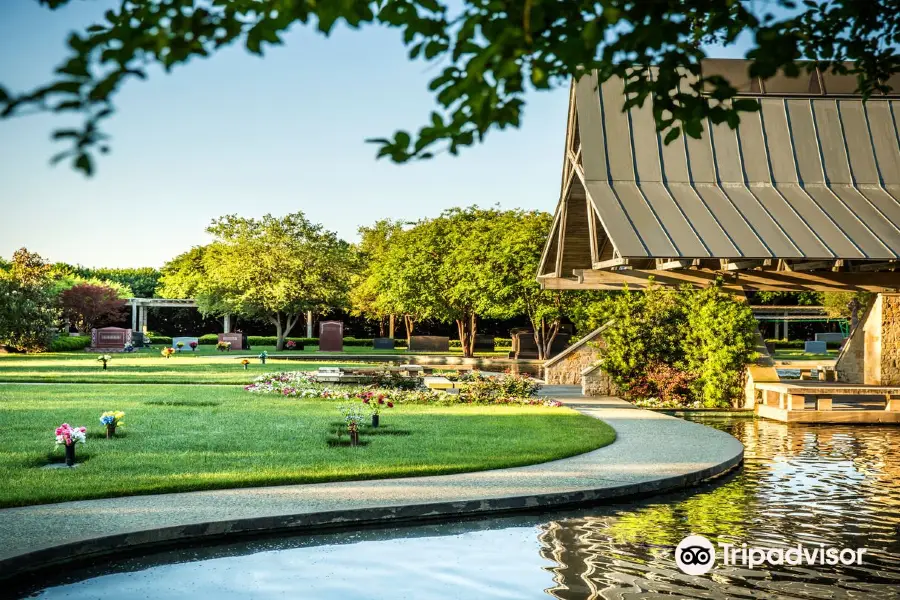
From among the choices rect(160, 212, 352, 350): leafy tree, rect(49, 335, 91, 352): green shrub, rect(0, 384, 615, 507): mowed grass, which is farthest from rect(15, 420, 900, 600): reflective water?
rect(160, 212, 352, 350): leafy tree

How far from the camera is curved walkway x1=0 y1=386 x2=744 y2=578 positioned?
6.86 metres

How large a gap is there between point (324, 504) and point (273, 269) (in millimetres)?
43755

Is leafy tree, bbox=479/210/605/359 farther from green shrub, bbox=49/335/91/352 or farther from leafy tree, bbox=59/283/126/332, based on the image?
leafy tree, bbox=59/283/126/332

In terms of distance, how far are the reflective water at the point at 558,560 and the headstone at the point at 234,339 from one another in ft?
135

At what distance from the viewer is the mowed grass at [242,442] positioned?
952cm

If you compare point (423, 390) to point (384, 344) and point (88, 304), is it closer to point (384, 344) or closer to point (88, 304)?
point (384, 344)

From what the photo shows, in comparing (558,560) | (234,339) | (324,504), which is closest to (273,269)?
(234,339)

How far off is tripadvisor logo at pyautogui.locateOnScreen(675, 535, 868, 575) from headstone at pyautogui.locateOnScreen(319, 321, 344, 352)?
44.0 m

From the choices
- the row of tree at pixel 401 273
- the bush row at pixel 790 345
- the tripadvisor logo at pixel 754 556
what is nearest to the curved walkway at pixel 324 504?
the tripadvisor logo at pixel 754 556

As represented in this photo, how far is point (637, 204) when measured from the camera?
18781mm

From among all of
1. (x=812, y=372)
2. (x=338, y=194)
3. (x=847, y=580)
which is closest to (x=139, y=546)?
(x=847, y=580)

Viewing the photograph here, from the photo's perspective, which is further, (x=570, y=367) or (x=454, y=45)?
(x=570, y=367)

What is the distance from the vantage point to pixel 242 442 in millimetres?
12531

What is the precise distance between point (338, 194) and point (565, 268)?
1597cm
